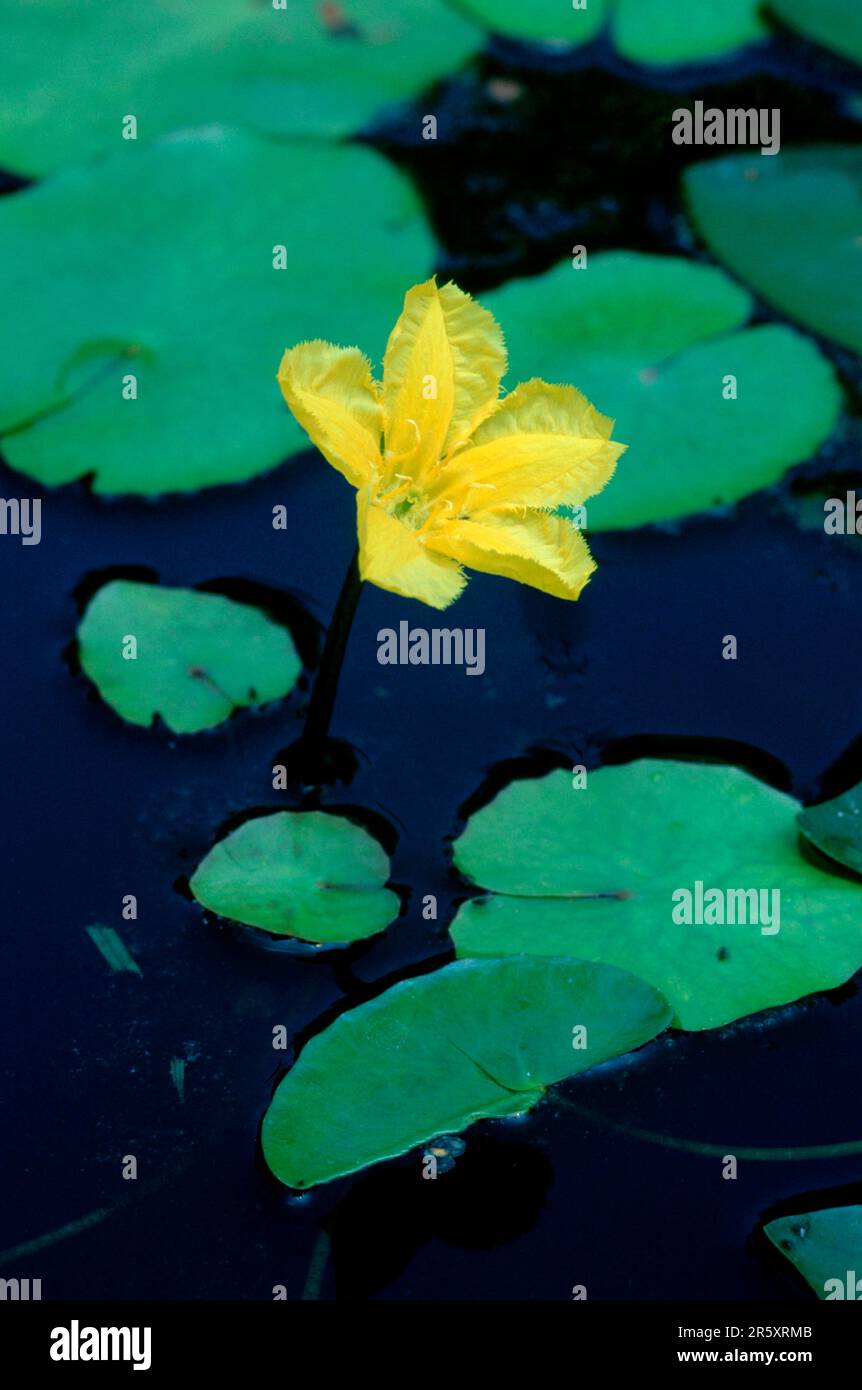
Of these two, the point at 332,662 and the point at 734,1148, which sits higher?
the point at 332,662

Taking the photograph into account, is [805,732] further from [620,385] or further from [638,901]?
[620,385]

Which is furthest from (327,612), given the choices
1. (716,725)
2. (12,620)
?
(716,725)

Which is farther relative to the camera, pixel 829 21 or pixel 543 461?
pixel 829 21

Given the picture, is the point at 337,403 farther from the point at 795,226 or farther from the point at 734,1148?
the point at 795,226

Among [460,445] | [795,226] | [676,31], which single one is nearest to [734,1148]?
[460,445]

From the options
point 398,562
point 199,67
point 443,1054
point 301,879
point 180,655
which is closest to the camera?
point 398,562

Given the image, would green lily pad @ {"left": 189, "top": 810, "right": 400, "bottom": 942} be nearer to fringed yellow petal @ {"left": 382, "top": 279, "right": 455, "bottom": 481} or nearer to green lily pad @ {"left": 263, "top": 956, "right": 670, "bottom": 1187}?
green lily pad @ {"left": 263, "top": 956, "right": 670, "bottom": 1187}

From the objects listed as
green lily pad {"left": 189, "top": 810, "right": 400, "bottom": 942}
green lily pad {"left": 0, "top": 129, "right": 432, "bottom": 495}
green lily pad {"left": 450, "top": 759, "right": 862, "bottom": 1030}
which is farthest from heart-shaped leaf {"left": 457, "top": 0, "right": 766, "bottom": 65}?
green lily pad {"left": 189, "top": 810, "right": 400, "bottom": 942}

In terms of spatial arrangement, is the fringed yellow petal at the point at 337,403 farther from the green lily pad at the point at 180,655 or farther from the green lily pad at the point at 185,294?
the green lily pad at the point at 185,294
